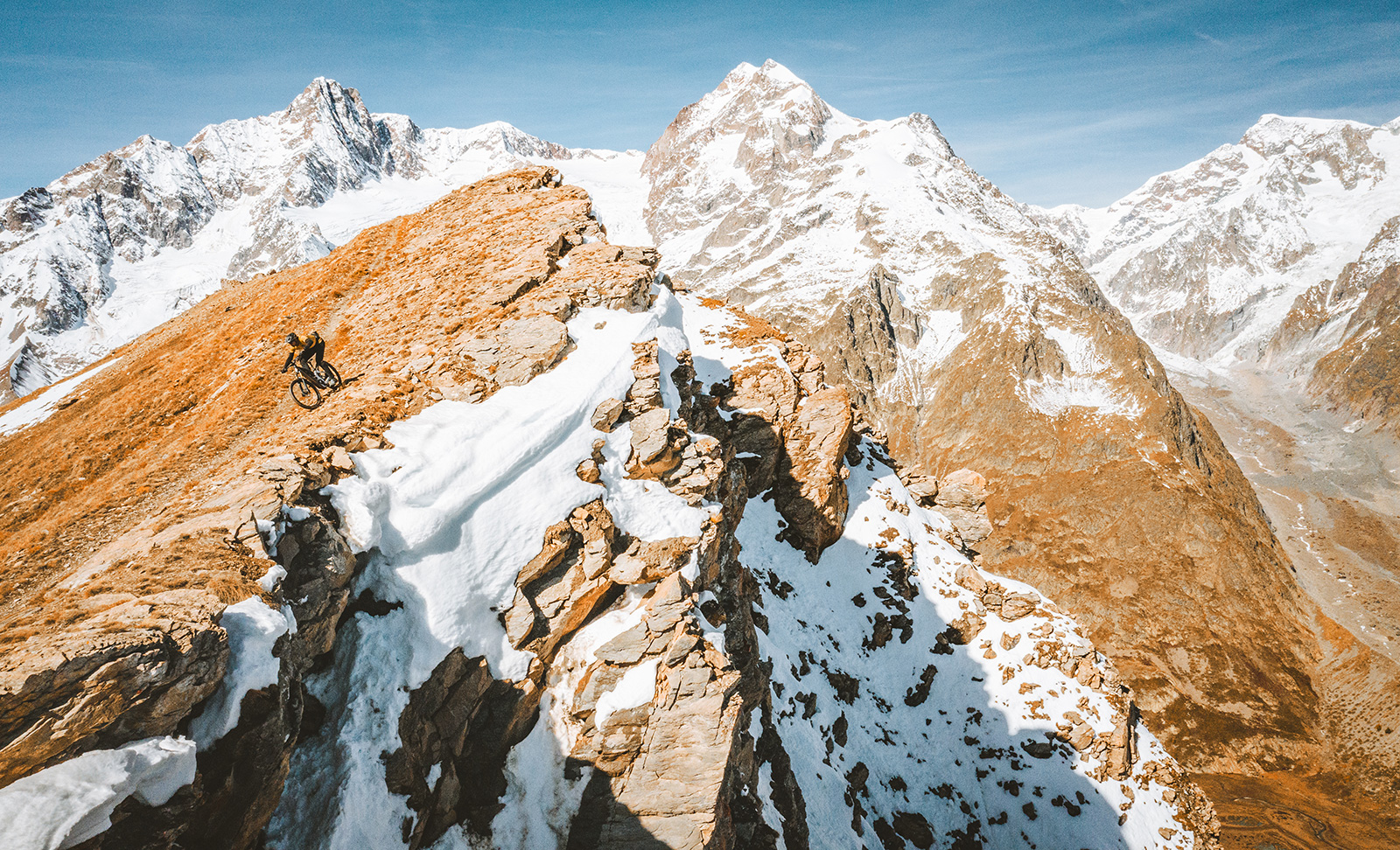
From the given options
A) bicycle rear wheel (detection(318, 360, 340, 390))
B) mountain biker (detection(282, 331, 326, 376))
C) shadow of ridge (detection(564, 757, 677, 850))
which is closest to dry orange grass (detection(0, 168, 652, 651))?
bicycle rear wheel (detection(318, 360, 340, 390))

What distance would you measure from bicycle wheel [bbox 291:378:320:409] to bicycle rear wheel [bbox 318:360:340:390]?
412 millimetres

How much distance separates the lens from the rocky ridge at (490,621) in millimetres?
9203

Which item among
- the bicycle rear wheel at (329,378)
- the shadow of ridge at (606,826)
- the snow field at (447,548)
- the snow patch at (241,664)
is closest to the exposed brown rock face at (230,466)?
the snow patch at (241,664)

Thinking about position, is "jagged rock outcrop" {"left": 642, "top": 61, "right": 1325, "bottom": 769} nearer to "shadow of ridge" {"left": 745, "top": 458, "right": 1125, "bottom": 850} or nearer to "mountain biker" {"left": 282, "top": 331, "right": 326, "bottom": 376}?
"shadow of ridge" {"left": 745, "top": 458, "right": 1125, "bottom": 850}

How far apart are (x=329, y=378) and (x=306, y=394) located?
2.82ft

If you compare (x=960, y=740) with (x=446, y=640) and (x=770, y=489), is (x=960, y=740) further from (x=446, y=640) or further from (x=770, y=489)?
(x=446, y=640)

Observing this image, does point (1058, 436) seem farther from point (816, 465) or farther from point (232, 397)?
point (232, 397)

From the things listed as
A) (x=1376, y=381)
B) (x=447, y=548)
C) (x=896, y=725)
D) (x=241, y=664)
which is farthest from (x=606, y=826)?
(x=1376, y=381)

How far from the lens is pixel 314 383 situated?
57.2 feet

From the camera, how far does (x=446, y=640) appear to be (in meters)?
13.2

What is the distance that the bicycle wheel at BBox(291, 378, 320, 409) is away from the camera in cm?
1733

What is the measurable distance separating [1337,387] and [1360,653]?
187480 mm

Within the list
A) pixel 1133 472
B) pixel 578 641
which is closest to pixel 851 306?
pixel 1133 472

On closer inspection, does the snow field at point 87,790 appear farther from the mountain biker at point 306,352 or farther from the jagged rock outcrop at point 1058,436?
the jagged rock outcrop at point 1058,436
